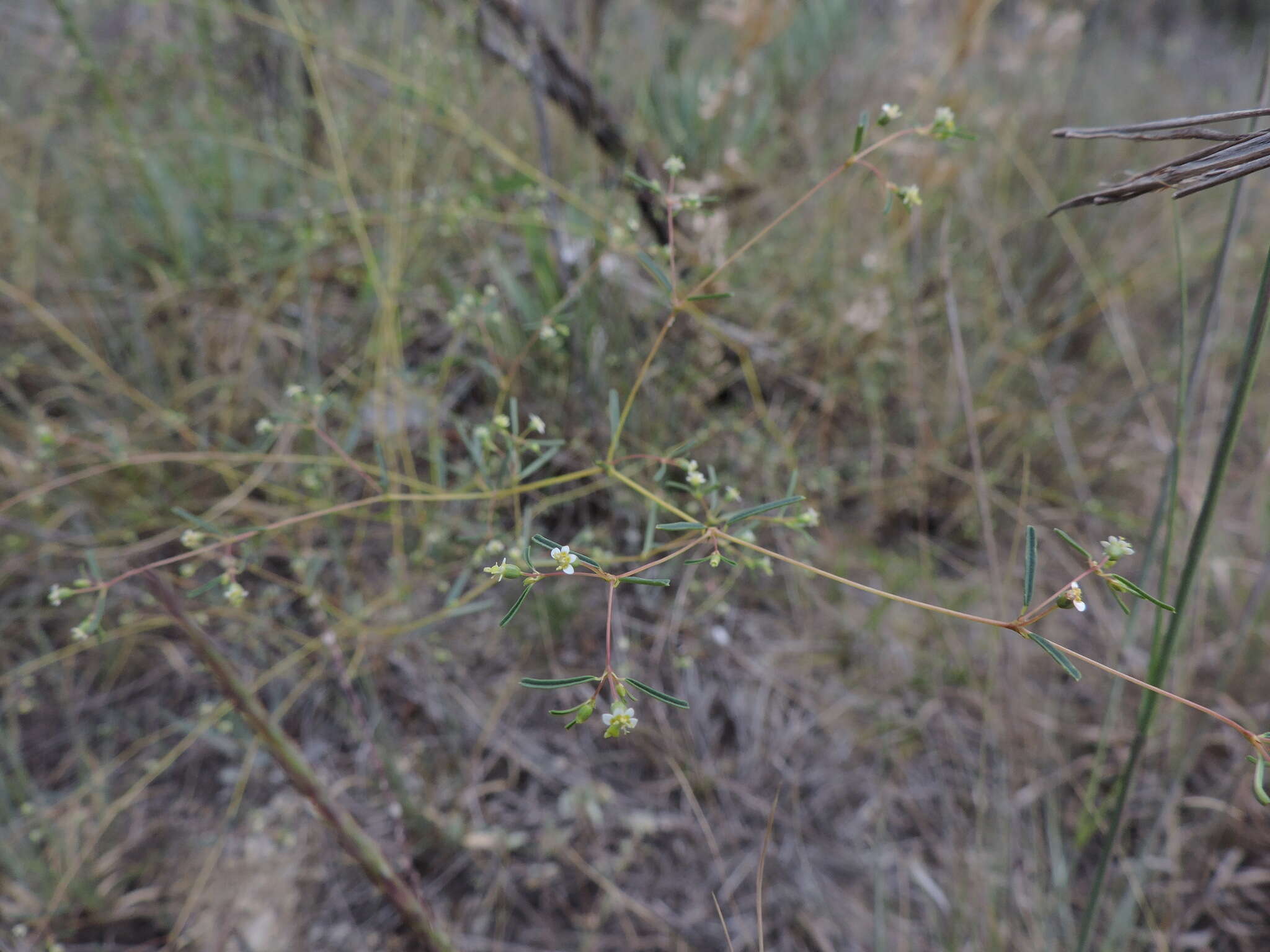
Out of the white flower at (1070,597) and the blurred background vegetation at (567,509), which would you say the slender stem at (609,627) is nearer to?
the blurred background vegetation at (567,509)

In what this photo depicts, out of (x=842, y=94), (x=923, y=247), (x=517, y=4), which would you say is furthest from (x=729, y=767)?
(x=842, y=94)

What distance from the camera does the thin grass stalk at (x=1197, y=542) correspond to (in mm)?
589

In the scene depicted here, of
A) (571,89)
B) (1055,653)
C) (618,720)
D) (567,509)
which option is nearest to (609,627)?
(618,720)

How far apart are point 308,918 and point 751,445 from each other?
1.13m

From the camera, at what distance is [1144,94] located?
3.27 metres

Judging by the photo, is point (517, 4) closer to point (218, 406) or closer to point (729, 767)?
point (218, 406)

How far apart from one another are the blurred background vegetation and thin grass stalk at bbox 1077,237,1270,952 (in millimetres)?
247

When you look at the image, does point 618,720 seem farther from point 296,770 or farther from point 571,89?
point 571,89

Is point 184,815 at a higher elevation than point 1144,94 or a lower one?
lower

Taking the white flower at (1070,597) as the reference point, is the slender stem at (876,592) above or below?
below

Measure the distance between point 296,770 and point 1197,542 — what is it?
3.28 feet

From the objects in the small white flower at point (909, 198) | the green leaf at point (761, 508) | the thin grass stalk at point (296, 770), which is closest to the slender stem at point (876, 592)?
the green leaf at point (761, 508)

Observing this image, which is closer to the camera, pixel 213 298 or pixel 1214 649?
pixel 1214 649

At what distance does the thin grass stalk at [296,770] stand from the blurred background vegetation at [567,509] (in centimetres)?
9
